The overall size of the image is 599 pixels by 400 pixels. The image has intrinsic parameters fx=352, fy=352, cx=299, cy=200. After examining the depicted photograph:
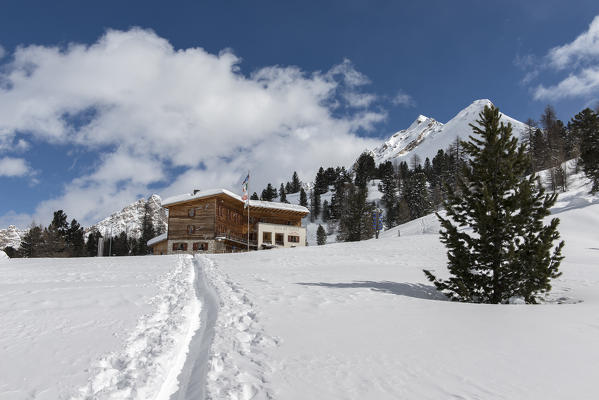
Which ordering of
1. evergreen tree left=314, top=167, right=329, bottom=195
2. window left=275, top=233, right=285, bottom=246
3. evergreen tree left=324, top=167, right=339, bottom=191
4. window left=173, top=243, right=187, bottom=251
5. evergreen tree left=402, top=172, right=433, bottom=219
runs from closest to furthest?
window left=173, top=243, right=187, bottom=251, window left=275, top=233, right=285, bottom=246, evergreen tree left=402, top=172, right=433, bottom=219, evergreen tree left=314, top=167, right=329, bottom=195, evergreen tree left=324, top=167, right=339, bottom=191

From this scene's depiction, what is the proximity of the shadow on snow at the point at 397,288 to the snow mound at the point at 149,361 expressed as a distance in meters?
6.05

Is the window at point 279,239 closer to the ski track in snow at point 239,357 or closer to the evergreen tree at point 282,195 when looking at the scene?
the ski track in snow at point 239,357

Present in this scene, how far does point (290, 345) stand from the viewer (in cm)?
650

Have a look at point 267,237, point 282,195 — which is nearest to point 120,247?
point 267,237

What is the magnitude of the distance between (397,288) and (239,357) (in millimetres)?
8892

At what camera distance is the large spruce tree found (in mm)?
11398

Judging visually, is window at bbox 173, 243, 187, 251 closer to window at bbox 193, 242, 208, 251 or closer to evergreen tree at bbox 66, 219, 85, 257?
window at bbox 193, 242, 208, 251

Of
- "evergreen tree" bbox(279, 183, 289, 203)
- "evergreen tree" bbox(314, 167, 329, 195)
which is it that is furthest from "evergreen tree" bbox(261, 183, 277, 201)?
"evergreen tree" bbox(314, 167, 329, 195)

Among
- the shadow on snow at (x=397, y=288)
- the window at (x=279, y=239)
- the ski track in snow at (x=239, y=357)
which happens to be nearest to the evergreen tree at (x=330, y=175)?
the window at (x=279, y=239)

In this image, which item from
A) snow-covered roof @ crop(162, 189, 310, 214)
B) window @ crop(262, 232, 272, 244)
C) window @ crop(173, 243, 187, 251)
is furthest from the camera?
window @ crop(262, 232, 272, 244)

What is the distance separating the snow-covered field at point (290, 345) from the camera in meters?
4.68

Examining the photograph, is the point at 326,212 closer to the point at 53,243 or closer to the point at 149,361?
the point at 53,243

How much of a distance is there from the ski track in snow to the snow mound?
1.94ft

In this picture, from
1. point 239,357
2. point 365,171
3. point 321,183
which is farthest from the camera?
point 321,183
